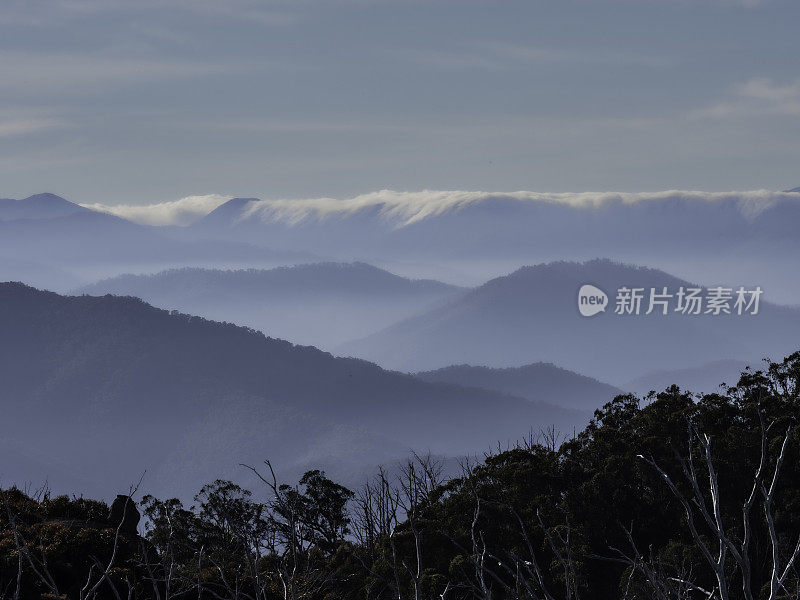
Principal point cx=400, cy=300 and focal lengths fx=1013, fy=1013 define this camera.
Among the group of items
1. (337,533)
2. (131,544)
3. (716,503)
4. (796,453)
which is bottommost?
(337,533)

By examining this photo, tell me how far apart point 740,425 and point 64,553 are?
938 inches

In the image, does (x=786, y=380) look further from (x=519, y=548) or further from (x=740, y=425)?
(x=519, y=548)

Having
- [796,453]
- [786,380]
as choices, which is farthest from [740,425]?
[786,380]

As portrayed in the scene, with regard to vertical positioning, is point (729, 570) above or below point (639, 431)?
below

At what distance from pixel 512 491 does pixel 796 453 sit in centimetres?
978

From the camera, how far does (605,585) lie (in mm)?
32000

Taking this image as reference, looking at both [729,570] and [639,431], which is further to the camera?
[639,431]

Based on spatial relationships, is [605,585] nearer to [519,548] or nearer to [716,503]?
[519,548]

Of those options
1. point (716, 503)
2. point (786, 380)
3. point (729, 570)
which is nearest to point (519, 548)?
point (729, 570)

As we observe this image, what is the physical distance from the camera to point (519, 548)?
103 feet

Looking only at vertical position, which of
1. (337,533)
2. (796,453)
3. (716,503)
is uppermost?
(716,503)

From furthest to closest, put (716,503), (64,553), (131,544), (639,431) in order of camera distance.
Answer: (639,431) → (131,544) → (64,553) → (716,503)

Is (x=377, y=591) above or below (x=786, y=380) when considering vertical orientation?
below

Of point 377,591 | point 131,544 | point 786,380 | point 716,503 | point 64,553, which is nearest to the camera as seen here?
point 716,503
